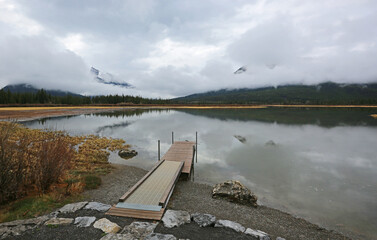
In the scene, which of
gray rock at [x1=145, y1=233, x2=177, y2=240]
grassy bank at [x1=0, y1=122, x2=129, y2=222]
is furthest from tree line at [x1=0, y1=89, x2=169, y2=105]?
gray rock at [x1=145, y1=233, x2=177, y2=240]

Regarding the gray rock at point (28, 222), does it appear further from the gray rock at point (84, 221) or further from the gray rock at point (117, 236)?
the gray rock at point (117, 236)

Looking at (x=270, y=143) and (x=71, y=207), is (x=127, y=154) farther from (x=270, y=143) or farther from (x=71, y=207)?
(x=270, y=143)

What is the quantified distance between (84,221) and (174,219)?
2.68m

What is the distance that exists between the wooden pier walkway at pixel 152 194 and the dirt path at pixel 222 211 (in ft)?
2.10

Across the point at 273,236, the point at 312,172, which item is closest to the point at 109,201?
the point at 273,236

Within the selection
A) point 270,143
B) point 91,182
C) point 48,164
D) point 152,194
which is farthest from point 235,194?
point 270,143

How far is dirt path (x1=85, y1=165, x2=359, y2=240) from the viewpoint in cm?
672

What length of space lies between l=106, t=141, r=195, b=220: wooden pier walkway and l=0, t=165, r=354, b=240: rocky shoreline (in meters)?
0.39

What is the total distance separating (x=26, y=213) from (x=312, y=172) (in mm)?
15998

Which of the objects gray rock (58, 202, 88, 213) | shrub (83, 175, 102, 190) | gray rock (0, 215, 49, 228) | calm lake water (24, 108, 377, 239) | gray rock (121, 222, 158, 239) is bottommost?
calm lake water (24, 108, 377, 239)

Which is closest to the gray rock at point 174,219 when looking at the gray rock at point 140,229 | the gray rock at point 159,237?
the gray rock at point 140,229

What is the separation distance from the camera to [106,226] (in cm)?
566

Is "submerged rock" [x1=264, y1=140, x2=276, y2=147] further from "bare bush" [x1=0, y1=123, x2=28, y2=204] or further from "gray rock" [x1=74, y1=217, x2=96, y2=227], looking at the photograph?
"bare bush" [x1=0, y1=123, x2=28, y2=204]

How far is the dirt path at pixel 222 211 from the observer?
22.1 ft
